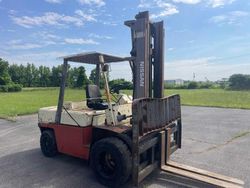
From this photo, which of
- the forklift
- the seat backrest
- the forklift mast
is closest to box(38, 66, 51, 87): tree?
the seat backrest

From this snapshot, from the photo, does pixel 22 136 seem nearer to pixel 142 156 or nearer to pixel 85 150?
pixel 85 150

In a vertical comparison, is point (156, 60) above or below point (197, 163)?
above

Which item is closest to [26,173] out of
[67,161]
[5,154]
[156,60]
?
[67,161]

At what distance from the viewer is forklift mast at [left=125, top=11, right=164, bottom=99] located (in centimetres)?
484

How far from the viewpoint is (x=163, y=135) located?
464 cm

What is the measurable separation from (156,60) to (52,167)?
3.18 metres

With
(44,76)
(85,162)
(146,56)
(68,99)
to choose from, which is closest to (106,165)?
(85,162)

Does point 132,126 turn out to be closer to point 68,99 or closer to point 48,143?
point 48,143

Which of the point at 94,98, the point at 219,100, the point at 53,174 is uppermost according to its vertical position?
the point at 94,98

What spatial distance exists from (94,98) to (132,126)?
200 centimetres

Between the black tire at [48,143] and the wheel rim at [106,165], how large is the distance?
1.64m

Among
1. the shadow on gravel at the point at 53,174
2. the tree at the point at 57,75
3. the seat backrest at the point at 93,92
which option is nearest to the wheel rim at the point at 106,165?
the shadow on gravel at the point at 53,174

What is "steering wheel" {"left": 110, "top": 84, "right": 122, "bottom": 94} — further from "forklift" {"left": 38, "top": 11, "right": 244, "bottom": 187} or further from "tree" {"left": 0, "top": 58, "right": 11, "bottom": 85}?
"tree" {"left": 0, "top": 58, "right": 11, "bottom": 85}

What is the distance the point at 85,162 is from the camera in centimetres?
560
